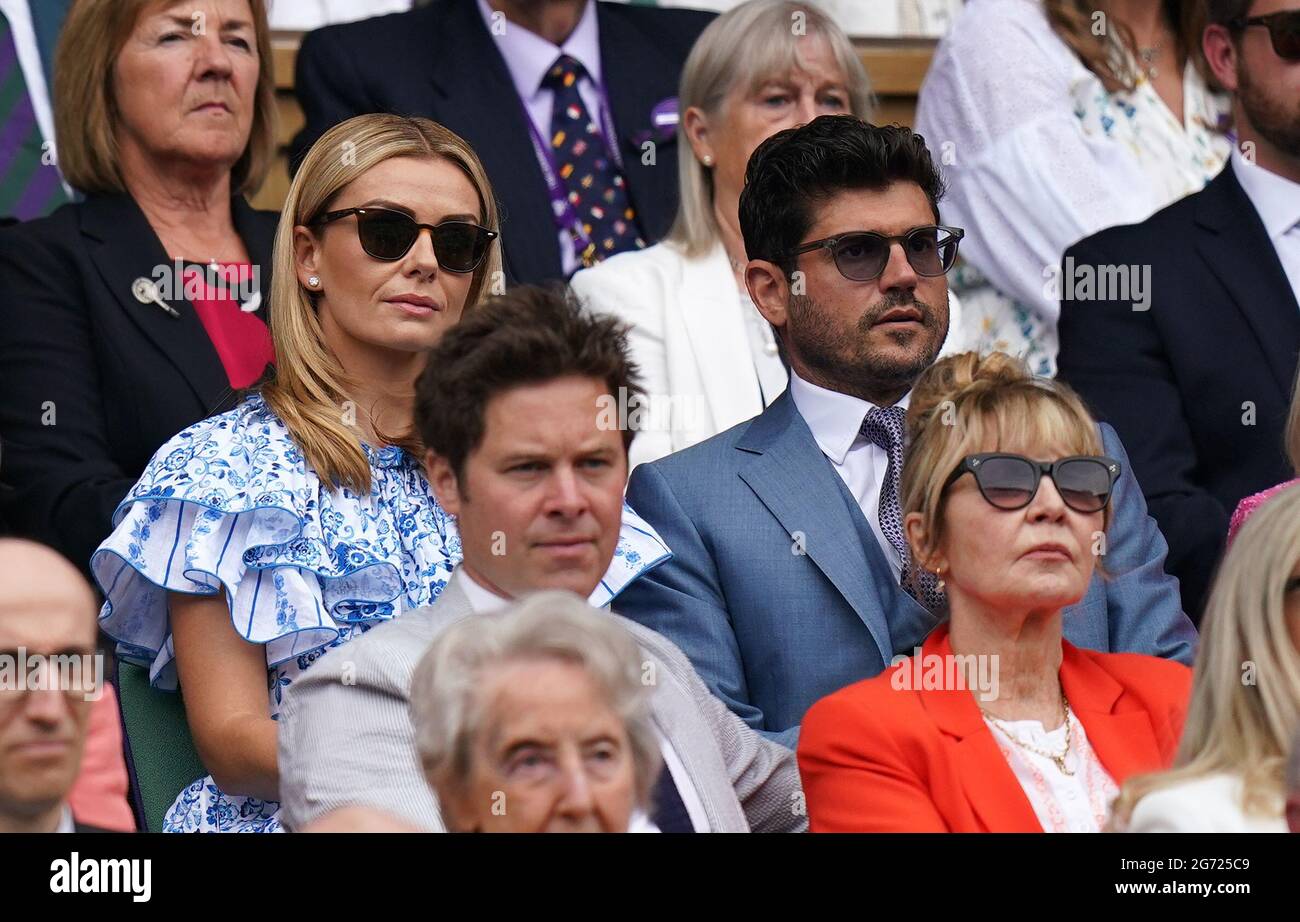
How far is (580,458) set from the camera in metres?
3.28

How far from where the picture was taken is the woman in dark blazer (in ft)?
14.0

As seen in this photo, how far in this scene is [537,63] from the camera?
529 cm

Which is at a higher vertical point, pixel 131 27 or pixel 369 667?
pixel 131 27

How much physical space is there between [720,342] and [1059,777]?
1590 millimetres

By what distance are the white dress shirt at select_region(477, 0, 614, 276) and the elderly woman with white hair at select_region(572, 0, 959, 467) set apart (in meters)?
0.34

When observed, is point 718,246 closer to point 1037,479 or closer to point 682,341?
point 682,341

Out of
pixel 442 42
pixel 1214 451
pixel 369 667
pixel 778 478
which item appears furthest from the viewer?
pixel 442 42

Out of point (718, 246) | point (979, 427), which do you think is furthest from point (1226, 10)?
point (979, 427)

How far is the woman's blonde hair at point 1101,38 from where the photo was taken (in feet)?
17.6

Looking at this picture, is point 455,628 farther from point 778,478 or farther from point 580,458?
point 778,478

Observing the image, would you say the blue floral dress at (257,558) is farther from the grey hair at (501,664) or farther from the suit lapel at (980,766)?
the grey hair at (501,664)

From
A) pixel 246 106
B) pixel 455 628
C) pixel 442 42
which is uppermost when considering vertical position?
pixel 442 42

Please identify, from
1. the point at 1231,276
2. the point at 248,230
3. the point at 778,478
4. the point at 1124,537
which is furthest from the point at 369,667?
the point at 1231,276
